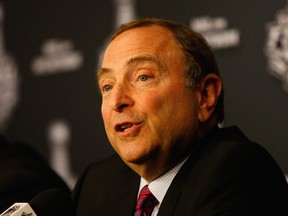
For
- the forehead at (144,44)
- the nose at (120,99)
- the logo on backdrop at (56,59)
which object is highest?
the forehead at (144,44)

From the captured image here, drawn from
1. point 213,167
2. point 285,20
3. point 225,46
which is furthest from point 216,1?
point 213,167

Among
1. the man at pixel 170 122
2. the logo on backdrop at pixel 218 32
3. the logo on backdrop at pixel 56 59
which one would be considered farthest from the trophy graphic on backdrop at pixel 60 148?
the man at pixel 170 122

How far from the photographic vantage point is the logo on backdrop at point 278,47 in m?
1.80

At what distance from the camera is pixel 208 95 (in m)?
1.42

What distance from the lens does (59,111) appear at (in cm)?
259

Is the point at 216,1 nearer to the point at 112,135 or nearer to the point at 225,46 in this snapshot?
the point at 225,46

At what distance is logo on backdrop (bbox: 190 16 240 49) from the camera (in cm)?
195

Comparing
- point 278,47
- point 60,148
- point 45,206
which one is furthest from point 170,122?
point 60,148

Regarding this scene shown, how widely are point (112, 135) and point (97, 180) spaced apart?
0.31 metres

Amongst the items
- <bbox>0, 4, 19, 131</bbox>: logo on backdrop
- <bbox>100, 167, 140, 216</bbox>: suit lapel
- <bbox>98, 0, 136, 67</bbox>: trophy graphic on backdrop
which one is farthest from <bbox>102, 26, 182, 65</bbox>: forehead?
<bbox>0, 4, 19, 131</bbox>: logo on backdrop

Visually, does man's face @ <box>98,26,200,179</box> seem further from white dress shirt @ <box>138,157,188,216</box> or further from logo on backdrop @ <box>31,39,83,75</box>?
logo on backdrop @ <box>31,39,83,75</box>

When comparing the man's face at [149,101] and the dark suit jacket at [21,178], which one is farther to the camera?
the dark suit jacket at [21,178]

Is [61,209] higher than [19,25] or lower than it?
lower

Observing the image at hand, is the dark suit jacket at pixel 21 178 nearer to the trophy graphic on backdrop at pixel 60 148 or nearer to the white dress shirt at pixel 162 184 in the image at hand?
the white dress shirt at pixel 162 184
